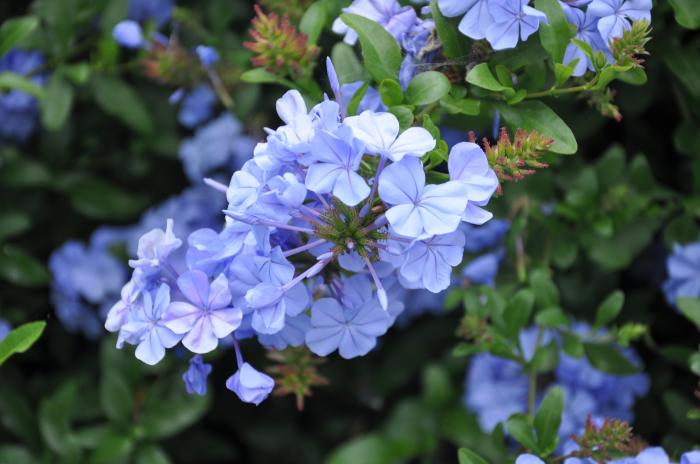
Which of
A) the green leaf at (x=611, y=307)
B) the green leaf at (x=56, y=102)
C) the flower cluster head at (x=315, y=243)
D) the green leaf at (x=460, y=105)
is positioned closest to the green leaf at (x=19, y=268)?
the green leaf at (x=56, y=102)

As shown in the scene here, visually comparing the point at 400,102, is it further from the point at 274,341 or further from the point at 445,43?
the point at 274,341

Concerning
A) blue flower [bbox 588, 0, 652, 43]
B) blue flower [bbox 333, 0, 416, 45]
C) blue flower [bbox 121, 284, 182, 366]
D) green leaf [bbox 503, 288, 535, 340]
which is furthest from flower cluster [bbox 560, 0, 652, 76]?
blue flower [bbox 121, 284, 182, 366]

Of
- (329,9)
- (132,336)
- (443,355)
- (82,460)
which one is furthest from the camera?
(443,355)

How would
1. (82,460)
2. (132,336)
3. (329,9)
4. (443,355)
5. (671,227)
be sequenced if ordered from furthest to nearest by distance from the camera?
(443,355)
(82,460)
(671,227)
(329,9)
(132,336)

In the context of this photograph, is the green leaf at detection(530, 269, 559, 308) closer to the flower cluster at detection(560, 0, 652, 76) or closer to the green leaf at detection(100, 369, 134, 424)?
the flower cluster at detection(560, 0, 652, 76)

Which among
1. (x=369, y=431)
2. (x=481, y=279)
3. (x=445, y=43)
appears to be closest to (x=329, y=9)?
(x=445, y=43)

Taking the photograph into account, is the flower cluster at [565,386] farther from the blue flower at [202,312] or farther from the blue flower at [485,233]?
the blue flower at [202,312]
